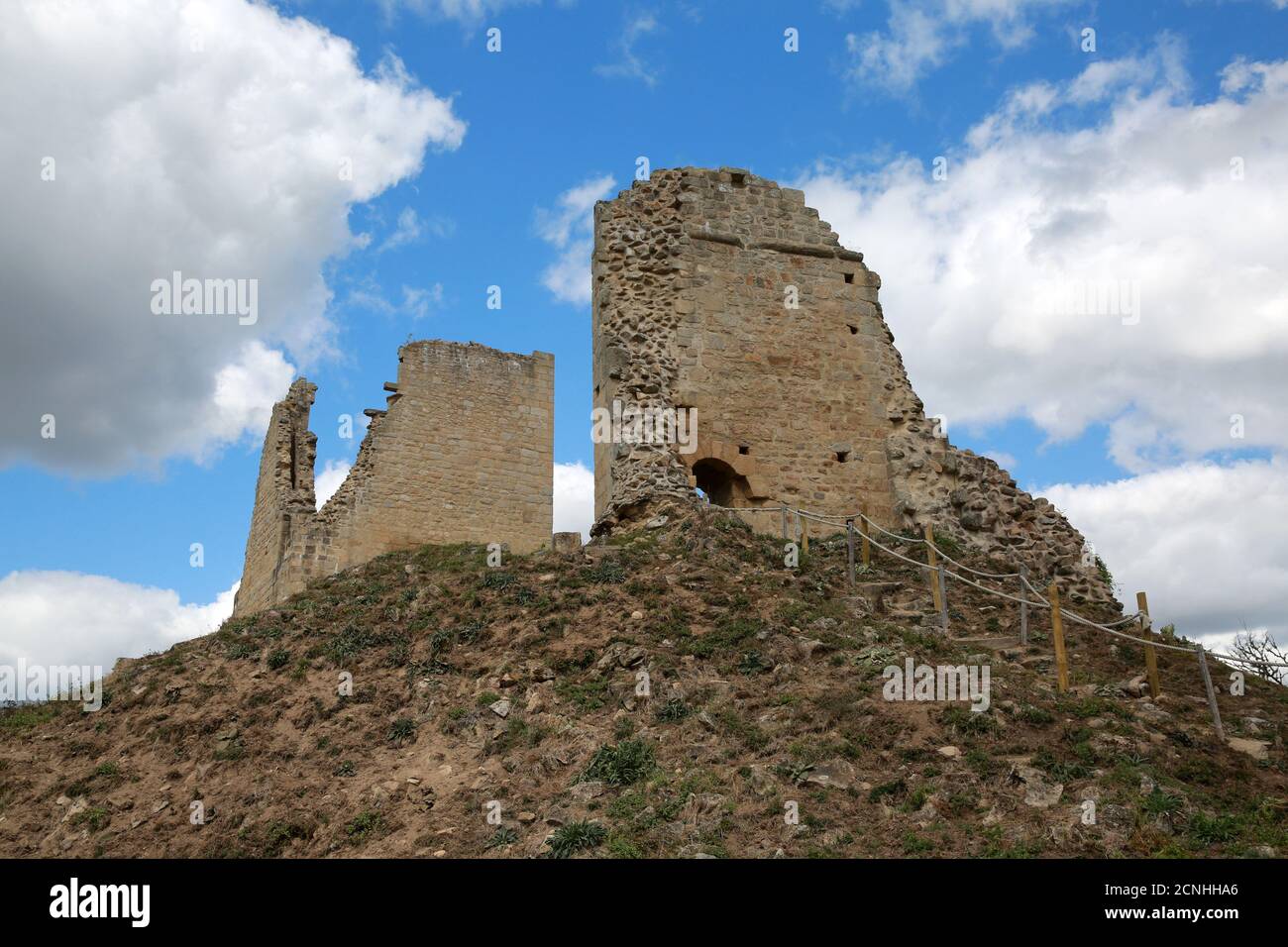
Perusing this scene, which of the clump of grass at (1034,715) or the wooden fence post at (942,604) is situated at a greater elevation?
the wooden fence post at (942,604)

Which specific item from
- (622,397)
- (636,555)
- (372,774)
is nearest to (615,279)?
(622,397)

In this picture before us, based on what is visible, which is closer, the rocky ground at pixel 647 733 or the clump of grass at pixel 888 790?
the rocky ground at pixel 647 733

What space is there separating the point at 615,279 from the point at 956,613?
6.88 m

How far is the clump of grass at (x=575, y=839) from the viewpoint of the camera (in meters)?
7.33

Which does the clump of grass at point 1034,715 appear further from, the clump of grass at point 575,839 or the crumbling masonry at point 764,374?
the crumbling masonry at point 764,374

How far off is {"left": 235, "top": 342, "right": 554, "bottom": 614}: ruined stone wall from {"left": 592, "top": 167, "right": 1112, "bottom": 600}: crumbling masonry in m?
5.09

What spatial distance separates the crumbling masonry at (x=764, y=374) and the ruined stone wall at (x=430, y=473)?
16.7 feet

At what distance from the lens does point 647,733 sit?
917cm

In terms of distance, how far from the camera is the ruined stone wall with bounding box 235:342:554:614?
18.9 metres

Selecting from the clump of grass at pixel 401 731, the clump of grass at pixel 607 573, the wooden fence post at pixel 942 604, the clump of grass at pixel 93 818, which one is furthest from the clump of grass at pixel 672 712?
the clump of grass at pixel 93 818

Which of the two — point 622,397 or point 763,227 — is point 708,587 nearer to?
point 622,397

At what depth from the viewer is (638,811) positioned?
25.7 ft

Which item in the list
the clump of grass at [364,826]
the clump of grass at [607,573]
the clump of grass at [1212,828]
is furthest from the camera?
the clump of grass at [607,573]

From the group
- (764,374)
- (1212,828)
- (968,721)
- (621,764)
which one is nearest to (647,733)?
(621,764)
